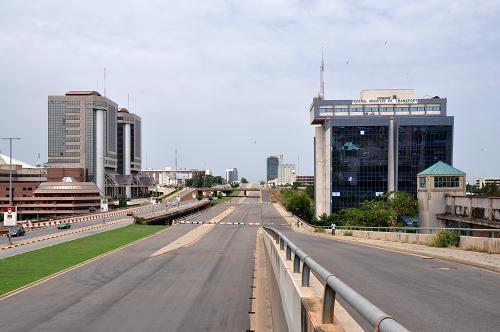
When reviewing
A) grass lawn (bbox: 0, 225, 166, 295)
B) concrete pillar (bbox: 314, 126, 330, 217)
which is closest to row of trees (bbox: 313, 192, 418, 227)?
grass lawn (bbox: 0, 225, 166, 295)

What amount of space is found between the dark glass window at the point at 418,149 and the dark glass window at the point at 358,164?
11.3 feet

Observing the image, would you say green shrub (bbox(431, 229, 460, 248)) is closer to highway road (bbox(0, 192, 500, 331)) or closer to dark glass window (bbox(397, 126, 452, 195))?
highway road (bbox(0, 192, 500, 331))

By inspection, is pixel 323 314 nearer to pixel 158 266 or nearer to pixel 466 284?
pixel 466 284

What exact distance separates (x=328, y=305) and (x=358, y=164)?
10368cm

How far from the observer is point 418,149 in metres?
104

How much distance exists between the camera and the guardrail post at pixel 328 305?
466 cm

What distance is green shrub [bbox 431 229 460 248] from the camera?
26.6 m

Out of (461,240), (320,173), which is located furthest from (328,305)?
(320,173)

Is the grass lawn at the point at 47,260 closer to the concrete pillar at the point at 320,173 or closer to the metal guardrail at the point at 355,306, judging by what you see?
the metal guardrail at the point at 355,306

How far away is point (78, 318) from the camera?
663 inches

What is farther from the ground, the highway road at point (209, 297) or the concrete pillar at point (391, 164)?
the concrete pillar at point (391, 164)

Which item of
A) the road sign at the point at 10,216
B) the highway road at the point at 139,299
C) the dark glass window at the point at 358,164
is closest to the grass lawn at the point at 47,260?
the highway road at the point at 139,299

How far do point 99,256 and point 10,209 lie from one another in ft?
25.9

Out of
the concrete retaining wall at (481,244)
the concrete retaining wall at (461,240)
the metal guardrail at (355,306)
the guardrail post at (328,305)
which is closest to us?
the metal guardrail at (355,306)
